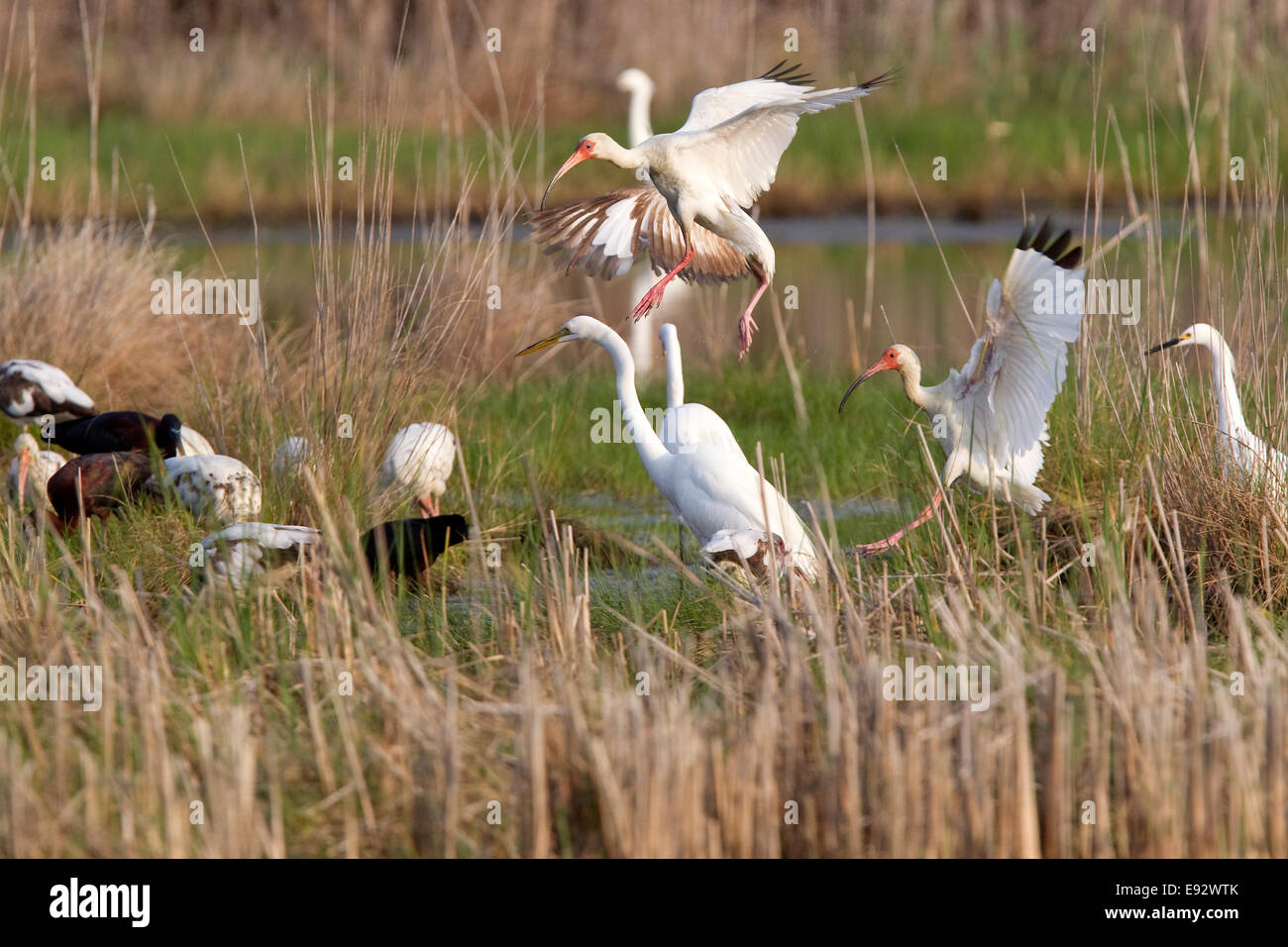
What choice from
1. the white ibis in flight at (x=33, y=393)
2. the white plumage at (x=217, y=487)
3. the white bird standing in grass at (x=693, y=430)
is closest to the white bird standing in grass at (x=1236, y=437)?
the white bird standing in grass at (x=693, y=430)

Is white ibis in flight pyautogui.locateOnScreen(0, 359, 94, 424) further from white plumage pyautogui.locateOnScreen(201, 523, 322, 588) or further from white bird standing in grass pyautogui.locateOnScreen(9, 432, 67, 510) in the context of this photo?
white plumage pyautogui.locateOnScreen(201, 523, 322, 588)

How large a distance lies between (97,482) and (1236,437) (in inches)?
139

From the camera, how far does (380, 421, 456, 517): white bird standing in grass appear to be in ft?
17.3

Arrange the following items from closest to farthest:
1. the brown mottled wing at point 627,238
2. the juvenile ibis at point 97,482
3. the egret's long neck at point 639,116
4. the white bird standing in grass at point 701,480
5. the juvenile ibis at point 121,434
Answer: the white bird standing in grass at point 701,480 → the brown mottled wing at point 627,238 → the juvenile ibis at point 97,482 → the egret's long neck at point 639,116 → the juvenile ibis at point 121,434

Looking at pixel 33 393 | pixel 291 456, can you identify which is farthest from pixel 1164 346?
pixel 33 393

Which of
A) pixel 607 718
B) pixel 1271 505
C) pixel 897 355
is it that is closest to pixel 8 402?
pixel 897 355

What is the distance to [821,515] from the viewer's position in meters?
6.43

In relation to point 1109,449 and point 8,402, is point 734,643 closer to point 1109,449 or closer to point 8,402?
point 1109,449

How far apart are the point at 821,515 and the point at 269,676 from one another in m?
3.07

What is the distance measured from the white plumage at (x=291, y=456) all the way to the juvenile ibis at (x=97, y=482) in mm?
527

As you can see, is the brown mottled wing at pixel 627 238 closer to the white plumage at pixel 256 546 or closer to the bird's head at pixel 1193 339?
the white plumage at pixel 256 546

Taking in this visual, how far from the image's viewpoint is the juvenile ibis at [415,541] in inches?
179

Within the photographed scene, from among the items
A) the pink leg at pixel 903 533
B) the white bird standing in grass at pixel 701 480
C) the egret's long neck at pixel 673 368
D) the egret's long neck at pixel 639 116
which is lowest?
the pink leg at pixel 903 533

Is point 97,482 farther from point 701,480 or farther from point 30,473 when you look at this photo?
point 701,480
